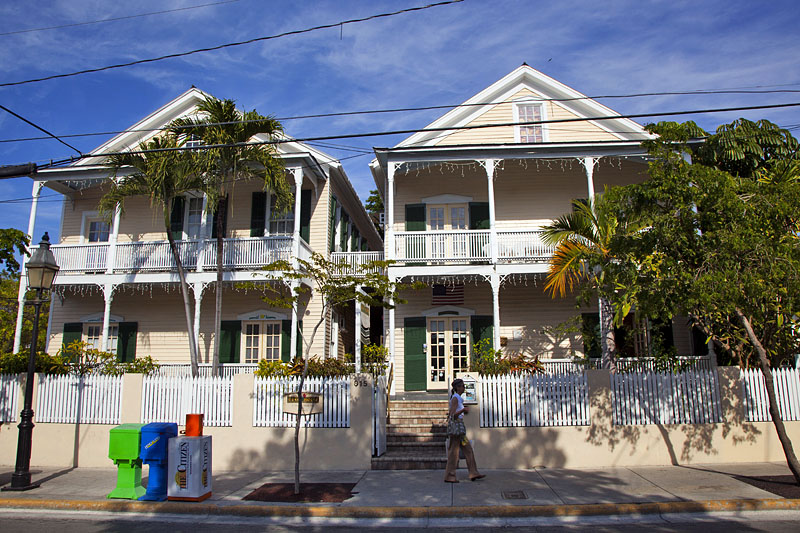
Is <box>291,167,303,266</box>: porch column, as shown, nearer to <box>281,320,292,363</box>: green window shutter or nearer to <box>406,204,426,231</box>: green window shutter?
<box>281,320,292,363</box>: green window shutter

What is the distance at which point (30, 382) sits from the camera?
31.9ft

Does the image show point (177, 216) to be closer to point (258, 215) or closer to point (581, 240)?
point (258, 215)

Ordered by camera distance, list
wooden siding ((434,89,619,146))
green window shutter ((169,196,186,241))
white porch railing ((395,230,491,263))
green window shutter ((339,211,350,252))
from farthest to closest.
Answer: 1. green window shutter ((339,211,350,252))
2. green window shutter ((169,196,186,241))
3. wooden siding ((434,89,619,146))
4. white porch railing ((395,230,491,263))

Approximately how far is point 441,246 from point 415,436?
592cm

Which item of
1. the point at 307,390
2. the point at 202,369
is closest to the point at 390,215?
the point at 307,390

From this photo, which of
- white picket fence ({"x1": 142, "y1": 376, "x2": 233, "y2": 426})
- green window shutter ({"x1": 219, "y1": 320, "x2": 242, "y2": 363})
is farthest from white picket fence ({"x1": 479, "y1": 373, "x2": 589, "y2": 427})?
green window shutter ({"x1": 219, "y1": 320, "x2": 242, "y2": 363})

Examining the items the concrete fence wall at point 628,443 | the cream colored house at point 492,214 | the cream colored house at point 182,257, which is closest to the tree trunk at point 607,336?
the cream colored house at point 492,214

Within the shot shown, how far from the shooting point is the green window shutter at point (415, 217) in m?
17.2

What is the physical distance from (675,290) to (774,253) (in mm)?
1449

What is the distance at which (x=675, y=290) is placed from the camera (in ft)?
28.0

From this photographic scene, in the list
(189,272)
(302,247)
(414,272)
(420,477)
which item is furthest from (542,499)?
(189,272)

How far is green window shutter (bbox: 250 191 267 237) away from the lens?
17.7 m

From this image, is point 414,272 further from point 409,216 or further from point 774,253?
point 774,253

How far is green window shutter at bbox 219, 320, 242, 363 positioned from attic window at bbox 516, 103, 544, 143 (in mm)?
10238
